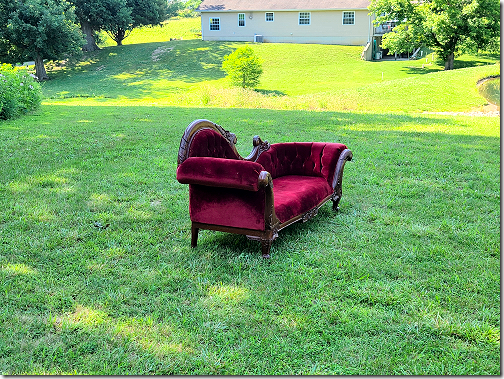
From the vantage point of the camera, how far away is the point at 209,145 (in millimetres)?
4406

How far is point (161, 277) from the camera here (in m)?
3.70

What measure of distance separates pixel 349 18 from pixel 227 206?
35.1m

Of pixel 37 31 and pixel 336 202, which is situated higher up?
pixel 37 31

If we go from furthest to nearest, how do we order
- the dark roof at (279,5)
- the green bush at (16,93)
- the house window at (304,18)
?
the house window at (304,18) < the dark roof at (279,5) < the green bush at (16,93)

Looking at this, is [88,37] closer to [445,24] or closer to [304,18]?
[304,18]

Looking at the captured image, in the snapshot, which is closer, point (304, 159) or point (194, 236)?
point (194, 236)

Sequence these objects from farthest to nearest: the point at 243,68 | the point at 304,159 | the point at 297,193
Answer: the point at 243,68
the point at 304,159
the point at 297,193

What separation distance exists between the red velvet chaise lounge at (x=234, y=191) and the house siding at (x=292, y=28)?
1328 inches

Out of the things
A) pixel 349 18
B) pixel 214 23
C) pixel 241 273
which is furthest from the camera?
pixel 214 23

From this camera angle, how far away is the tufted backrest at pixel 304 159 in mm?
5250

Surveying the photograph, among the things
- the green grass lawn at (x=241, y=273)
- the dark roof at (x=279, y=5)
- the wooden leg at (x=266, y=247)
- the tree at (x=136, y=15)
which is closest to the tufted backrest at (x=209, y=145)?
the green grass lawn at (x=241, y=273)

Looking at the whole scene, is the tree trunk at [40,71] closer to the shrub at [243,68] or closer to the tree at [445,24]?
the shrub at [243,68]

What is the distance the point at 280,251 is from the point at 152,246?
48.1 inches

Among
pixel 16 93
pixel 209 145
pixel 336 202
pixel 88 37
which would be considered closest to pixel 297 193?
pixel 336 202
